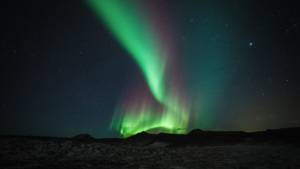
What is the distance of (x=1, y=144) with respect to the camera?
54.6 feet

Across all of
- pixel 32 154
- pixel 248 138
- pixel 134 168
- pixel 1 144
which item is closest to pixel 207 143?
pixel 248 138

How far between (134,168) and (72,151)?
38.3ft

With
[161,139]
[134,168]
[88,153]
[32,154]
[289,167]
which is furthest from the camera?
[161,139]

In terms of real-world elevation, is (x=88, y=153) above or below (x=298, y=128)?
below

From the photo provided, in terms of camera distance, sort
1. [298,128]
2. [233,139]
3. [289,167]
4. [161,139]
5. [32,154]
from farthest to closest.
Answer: [161,139]
[233,139]
[298,128]
[32,154]
[289,167]

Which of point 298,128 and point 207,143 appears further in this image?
point 207,143

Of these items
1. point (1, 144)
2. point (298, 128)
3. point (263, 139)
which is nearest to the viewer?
point (1, 144)

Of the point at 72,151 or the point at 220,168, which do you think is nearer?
the point at 220,168

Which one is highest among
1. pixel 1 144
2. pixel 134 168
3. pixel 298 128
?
pixel 298 128

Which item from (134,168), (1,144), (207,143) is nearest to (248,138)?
(207,143)

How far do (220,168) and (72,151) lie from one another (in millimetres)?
16685

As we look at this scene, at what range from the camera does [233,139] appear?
37688 mm

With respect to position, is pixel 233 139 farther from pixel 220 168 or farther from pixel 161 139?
pixel 220 168

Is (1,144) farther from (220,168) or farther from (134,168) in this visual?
(220,168)
